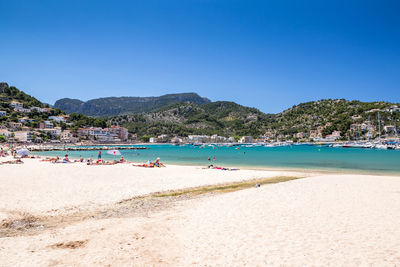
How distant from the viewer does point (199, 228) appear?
7789 mm

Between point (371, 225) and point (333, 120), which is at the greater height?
point (333, 120)

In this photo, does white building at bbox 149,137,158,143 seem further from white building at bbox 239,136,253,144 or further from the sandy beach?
the sandy beach

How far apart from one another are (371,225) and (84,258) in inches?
317

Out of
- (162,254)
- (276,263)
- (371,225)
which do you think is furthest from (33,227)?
(371,225)

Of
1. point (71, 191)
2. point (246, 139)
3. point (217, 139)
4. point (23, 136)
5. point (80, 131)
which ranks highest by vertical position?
point (80, 131)

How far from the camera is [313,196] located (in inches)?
488

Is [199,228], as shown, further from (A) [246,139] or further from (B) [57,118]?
(A) [246,139]

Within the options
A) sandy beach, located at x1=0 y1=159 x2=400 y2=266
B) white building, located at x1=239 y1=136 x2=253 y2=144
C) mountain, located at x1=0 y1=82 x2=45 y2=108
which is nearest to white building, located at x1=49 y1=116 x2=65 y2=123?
mountain, located at x1=0 y1=82 x2=45 y2=108

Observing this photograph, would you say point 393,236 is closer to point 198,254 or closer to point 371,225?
→ point 371,225

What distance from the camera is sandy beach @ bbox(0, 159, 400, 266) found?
18.7 feet

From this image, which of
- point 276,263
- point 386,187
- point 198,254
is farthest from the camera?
point 386,187

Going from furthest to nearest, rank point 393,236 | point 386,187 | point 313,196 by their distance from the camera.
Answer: point 386,187
point 313,196
point 393,236

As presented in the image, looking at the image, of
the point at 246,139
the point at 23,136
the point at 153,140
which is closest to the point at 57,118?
the point at 23,136

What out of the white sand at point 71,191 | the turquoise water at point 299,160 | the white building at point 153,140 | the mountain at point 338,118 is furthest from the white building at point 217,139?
the white sand at point 71,191
